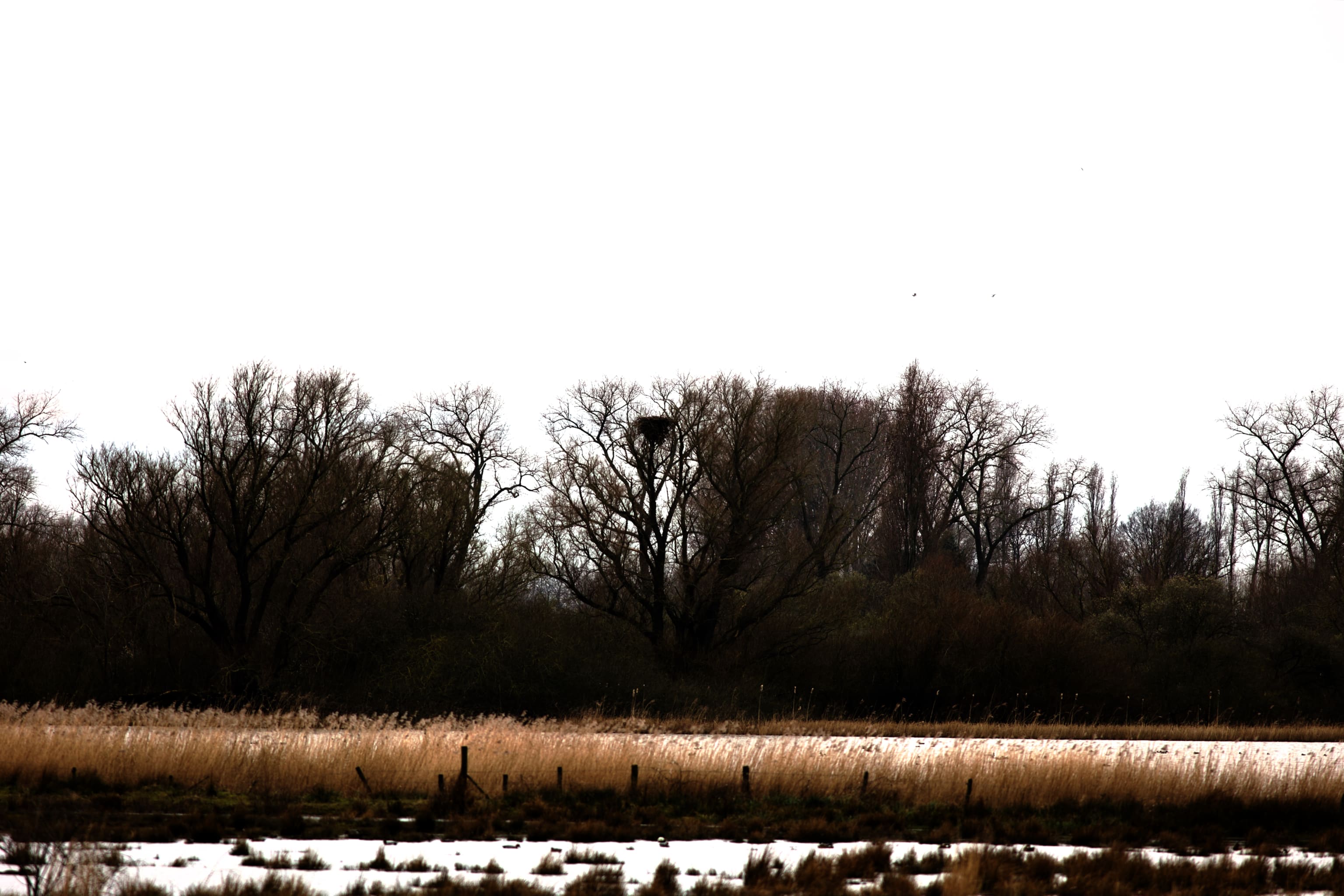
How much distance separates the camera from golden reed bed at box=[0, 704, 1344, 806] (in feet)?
54.3

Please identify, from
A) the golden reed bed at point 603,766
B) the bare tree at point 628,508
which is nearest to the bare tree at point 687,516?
the bare tree at point 628,508

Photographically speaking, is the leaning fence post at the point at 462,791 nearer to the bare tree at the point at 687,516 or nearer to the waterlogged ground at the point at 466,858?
the waterlogged ground at the point at 466,858

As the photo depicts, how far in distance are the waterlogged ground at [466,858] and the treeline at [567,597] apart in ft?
69.7

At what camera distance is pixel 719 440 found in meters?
41.5

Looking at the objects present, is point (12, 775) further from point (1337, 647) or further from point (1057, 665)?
point (1337, 647)

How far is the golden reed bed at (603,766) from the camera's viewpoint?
16547mm

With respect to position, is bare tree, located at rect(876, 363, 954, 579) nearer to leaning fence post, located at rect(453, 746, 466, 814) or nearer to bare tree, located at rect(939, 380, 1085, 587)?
bare tree, located at rect(939, 380, 1085, 587)

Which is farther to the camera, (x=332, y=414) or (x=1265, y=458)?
(x=1265, y=458)

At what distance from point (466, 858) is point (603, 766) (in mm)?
5869

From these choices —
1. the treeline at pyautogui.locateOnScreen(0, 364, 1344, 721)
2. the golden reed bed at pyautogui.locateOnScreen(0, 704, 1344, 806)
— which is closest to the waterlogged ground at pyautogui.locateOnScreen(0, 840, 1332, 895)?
the golden reed bed at pyautogui.locateOnScreen(0, 704, 1344, 806)

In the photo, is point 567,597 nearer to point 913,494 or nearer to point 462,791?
point 913,494

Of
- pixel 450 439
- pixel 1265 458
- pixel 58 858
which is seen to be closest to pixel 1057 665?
pixel 1265 458

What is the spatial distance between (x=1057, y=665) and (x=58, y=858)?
3717 cm

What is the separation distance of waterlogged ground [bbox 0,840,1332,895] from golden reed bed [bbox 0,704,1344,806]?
3.56m
